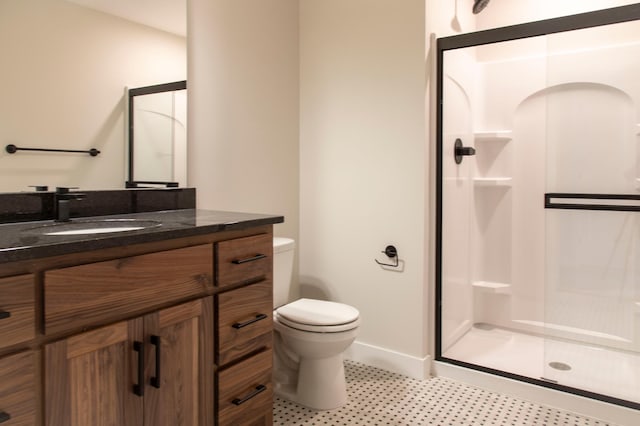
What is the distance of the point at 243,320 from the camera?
5.52 ft

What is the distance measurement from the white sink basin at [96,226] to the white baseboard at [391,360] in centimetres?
161

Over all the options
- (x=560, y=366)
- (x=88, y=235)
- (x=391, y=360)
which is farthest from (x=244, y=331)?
(x=560, y=366)

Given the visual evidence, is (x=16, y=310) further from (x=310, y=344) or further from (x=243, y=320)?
(x=310, y=344)

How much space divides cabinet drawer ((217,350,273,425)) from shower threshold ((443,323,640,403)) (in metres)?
1.30

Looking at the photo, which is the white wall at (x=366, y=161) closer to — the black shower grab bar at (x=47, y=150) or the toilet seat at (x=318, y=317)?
the toilet seat at (x=318, y=317)

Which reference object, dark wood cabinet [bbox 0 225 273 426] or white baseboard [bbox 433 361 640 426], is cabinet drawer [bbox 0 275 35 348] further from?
white baseboard [bbox 433 361 640 426]

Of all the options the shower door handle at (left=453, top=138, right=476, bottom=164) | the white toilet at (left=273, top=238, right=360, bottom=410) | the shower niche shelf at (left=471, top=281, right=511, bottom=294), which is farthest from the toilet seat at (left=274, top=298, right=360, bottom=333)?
the shower niche shelf at (left=471, top=281, right=511, bottom=294)

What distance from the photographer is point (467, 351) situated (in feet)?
9.35

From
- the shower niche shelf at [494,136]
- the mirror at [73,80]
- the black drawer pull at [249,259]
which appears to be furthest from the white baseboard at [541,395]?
the mirror at [73,80]

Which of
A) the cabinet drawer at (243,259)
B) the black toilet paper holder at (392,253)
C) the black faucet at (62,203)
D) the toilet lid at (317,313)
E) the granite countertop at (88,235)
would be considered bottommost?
the toilet lid at (317,313)

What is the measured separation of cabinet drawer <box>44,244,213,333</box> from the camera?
1.14m

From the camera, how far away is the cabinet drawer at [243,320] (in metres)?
1.59

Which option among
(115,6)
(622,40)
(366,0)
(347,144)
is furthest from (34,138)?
(622,40)

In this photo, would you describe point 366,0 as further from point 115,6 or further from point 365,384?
point 365,384
